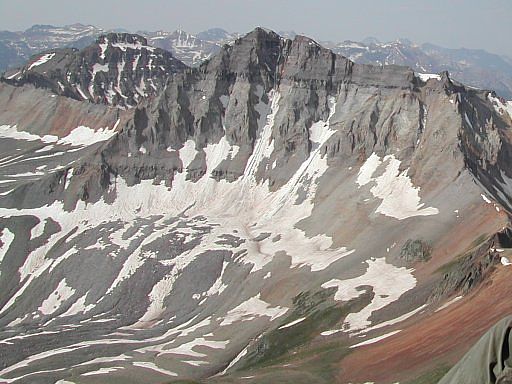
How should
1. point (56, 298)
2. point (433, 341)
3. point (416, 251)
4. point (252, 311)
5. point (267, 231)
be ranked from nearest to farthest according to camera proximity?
point (433, 341), point (416, 251), point (252, 311), point (56, 298), point (267, 231)

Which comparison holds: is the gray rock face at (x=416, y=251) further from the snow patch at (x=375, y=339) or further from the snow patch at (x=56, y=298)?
the snow patch at (x=56, y=298)

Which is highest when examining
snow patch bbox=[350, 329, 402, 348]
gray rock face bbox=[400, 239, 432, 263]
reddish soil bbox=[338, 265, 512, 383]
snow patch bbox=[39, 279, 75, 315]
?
reddish soil bbox=[338, 265, 512, 383]

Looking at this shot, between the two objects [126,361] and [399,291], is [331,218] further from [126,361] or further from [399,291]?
[126,361]

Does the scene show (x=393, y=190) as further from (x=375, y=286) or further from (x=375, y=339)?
(x=375, y=339)

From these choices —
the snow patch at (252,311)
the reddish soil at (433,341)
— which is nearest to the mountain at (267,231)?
the reddish soil at (433,341)

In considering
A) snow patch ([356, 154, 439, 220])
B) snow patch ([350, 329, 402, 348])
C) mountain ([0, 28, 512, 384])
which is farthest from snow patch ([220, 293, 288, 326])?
snow patch ([356, 154, 439, 220])

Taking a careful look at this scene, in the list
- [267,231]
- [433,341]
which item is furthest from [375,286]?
[267,231]

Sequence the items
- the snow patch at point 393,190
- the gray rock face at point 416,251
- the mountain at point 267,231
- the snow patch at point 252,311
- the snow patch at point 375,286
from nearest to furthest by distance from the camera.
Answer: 1. the mountain at point 267,231
2. the snow patch at point 375,286
3. the snow patch at point 252,311
4. the gray rock face at point 416,251
5. the snow patch at point 393,190

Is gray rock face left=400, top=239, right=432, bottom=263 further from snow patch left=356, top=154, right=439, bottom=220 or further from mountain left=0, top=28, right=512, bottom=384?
snow patch left=356, top=154, right=439, bottom=220
